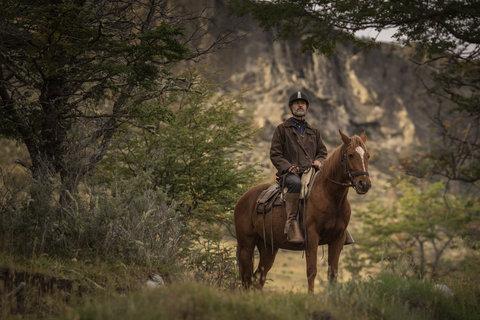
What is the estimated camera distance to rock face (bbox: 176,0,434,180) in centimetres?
7269

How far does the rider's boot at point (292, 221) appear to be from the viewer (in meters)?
8.65

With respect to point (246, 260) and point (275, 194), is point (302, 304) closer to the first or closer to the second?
point (275, 194)

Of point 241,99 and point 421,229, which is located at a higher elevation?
point 241,99

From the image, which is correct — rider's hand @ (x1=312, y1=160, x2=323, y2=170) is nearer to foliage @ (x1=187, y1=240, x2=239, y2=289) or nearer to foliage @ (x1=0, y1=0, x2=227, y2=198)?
foliage @ (x1=187, y1=240, x2=239, y2=289)

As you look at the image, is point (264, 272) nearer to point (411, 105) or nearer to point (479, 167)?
point (479, 167)

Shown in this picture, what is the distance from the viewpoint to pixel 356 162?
8211 millimetres

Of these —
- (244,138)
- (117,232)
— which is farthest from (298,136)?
(244,138)

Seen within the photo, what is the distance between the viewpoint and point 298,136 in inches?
371

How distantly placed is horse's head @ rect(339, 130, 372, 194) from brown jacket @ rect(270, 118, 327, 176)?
1.04m

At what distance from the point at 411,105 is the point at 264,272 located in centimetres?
7751

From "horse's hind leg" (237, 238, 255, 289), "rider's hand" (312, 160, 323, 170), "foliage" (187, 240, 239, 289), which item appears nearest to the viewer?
"rider's hand" (312, 160, 323, 170)

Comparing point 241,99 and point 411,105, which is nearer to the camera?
point 241,99

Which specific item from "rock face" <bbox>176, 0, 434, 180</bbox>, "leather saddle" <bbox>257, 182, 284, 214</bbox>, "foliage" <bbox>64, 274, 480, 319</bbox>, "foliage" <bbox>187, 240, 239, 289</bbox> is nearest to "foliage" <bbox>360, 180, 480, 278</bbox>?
"foliage" <bbox>187, 240, 239, 289</bbox>

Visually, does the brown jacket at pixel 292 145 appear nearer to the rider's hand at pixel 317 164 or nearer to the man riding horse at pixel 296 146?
the man riding horse at pixel 296 146
